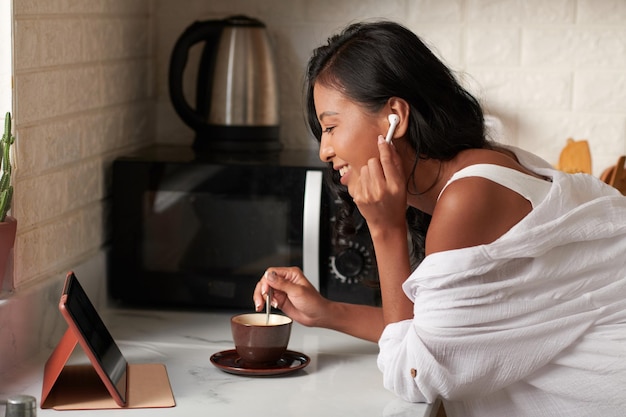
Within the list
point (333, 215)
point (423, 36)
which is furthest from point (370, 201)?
point (423, 36)

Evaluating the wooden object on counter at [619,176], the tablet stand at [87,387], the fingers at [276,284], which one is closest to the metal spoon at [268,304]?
the fingers at [276,284]

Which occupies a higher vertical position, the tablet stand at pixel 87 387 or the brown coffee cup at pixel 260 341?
the brown coffee cup at pixel 260 341

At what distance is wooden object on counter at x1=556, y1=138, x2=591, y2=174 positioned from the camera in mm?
1982

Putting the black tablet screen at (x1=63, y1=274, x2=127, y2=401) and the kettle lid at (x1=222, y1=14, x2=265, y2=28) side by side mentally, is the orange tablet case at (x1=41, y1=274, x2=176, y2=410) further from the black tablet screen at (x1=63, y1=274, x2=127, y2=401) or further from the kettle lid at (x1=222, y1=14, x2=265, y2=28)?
the kettle lid at (x1=222, y1=14, x2=265, y2=28)

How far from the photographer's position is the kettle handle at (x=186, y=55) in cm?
196

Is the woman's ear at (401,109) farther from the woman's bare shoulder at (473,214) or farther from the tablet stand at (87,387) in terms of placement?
the tablet stand at (87,387)

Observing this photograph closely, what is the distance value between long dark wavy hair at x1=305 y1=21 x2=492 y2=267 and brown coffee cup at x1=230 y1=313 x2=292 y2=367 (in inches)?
11.9

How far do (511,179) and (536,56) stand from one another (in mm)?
775

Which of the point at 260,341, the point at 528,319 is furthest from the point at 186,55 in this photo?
the point at 528,319

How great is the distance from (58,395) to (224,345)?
35 cm

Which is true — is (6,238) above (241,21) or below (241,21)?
below

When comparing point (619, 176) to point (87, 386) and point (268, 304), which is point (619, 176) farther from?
point (87, 386)

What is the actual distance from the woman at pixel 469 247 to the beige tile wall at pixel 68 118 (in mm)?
446

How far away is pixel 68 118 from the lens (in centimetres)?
166
